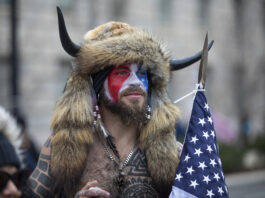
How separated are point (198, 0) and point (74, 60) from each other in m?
15.8

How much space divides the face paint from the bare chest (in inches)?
15.5

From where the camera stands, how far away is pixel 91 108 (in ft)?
9.96

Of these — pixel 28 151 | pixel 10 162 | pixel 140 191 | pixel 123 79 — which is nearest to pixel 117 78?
pixel 123 79

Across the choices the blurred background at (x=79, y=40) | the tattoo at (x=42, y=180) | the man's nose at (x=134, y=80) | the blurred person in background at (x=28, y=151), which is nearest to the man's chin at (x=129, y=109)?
the man's nose at (x=134, y=80)

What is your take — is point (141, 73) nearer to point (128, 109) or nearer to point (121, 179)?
point (128, 109)

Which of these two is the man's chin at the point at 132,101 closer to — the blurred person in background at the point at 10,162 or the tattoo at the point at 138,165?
the tattoo at the point at 138,165

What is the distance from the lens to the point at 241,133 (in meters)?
14.5

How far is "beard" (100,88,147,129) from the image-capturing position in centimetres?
298

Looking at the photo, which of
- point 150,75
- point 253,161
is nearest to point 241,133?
point 253,161

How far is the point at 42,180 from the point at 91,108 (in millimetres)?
569

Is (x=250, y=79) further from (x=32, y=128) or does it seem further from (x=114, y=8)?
(x=32, y=128)

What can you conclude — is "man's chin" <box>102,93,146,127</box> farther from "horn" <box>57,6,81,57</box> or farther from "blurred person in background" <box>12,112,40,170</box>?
"blurred person in background" <box>12,112,40,170</box>

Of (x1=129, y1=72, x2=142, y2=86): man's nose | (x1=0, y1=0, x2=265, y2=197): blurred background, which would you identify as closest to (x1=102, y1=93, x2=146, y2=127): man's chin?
(x1=129, y1=72, x2=142, y2=86): man's nose

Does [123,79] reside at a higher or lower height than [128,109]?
higher
